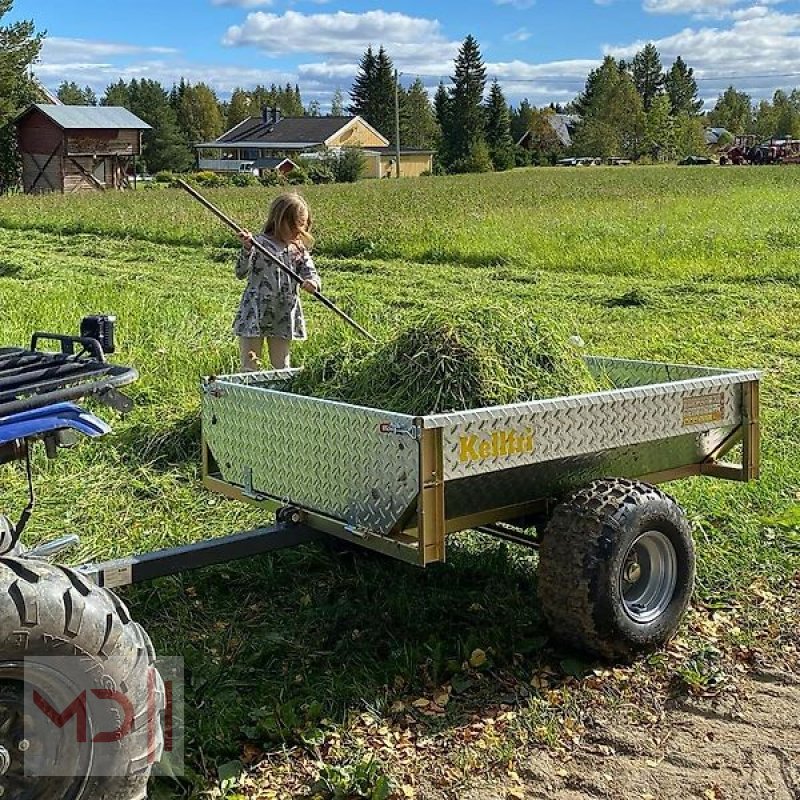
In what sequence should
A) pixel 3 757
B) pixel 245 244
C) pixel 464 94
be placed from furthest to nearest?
pixel 464 94
pixel 245 244
pixel 3 757

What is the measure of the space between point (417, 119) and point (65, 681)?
409 ft

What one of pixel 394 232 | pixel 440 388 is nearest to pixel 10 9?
pixel 394 232

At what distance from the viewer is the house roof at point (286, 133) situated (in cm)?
10412

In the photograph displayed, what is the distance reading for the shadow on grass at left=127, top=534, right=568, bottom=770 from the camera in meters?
3.72

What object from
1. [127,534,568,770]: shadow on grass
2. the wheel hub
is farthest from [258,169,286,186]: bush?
the wheel hub

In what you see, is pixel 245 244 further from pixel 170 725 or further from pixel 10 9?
pixel 10 9

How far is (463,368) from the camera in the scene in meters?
4.16

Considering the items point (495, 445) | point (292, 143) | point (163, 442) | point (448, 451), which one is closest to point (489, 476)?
point (495, 445)

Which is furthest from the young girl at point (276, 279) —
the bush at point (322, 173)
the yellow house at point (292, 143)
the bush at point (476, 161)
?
the yellow house at point (292, 143)

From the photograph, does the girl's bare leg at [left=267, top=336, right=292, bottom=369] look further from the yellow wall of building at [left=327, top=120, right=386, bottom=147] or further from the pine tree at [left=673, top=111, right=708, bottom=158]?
the pine tree at [left=673, top=111, right=708, bottom=158]

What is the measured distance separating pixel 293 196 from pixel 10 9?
50750 mm

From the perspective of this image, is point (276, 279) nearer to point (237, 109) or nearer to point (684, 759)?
point (684, 759)

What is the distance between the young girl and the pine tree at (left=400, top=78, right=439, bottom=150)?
11030 cm

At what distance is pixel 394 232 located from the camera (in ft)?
69.9
